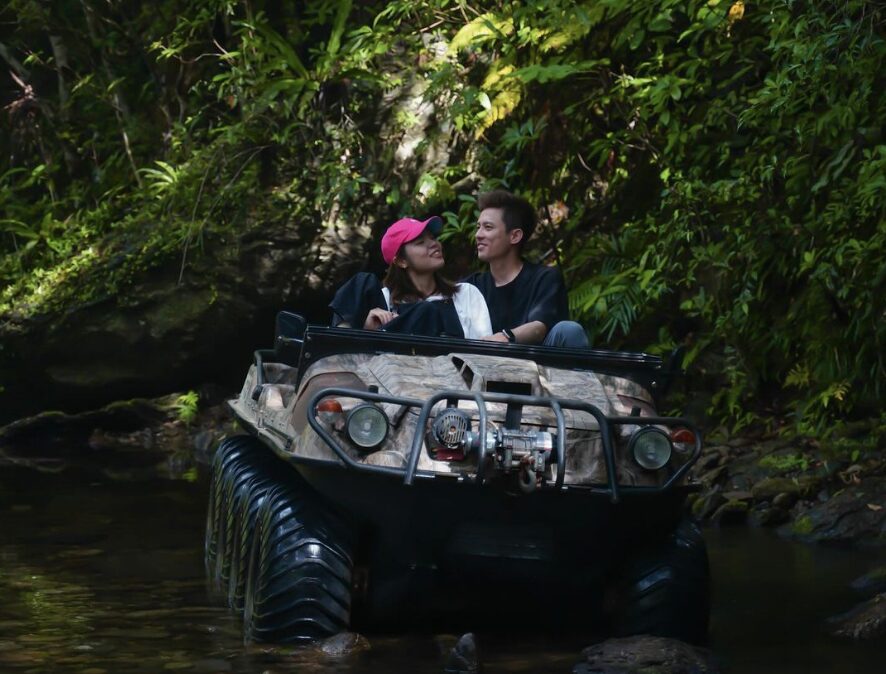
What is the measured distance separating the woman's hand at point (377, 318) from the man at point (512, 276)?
50 cm

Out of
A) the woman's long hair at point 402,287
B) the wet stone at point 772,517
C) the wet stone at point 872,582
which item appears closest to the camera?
the wet stone at point 872,582

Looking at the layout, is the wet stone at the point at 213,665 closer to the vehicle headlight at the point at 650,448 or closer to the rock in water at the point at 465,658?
the rock in water at the point at 465,658

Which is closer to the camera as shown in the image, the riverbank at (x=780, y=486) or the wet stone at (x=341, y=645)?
the wet stone at (x=341, y=645)

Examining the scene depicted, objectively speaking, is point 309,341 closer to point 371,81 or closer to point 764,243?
point 764,243

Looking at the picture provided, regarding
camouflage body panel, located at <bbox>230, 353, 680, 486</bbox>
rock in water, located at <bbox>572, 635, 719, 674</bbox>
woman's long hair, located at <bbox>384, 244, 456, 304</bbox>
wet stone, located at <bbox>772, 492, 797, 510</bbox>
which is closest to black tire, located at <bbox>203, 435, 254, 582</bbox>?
woman's long hair, located at <bbox>384, 244, 456, 304</bbox>

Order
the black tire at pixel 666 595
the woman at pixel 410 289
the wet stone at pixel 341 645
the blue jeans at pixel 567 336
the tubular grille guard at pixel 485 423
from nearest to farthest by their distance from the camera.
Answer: the tubular grille guard at pixel 485 423 → the wet stone at pixel 341 645 → the black tire at pixel 666 595 → the blue jeans at pixel 567 336 → the woman at pixel 410 289

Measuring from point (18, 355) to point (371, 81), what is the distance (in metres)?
4.59

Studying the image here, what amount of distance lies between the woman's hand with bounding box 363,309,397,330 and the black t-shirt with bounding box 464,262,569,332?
617 millimetres

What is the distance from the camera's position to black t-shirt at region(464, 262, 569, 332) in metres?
7.05

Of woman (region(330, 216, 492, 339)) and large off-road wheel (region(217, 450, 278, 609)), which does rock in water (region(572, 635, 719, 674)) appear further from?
woman (region(330, 216, 492, 339))

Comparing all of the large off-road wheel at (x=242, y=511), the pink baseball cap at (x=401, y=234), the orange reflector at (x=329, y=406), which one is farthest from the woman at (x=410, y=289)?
the orange reflector at (x=329, y=406)

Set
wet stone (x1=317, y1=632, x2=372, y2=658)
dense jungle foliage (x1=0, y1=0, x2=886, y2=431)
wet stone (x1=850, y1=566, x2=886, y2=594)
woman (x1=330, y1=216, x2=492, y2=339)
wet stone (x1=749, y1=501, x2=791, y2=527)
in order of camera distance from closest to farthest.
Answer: wet stone (x1=317, y1=632, x2=372, y2=658)
wet stone (x1=850, y1=566, x2=886, y2=594)
woman (x1=330, y1=216, x2=492, y2=339)
dense jungle foliage (x1=0, y1=0, x2=886, y2=431)
wet stone (x1=749, y1=501, x2=791, y2=527)

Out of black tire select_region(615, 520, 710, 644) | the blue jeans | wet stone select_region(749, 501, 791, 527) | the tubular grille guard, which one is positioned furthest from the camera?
wet stone select_region(749, 501, 791, 527)

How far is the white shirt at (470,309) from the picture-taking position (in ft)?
23.3
